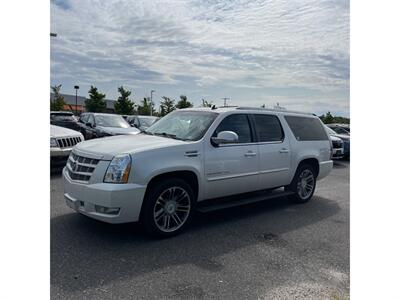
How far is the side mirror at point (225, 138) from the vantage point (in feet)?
15.6

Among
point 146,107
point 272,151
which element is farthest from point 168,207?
point 146,107

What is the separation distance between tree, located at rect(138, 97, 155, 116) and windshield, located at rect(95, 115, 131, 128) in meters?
26.2

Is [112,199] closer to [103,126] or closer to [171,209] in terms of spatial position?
[171,209]

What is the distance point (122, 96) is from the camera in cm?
3466

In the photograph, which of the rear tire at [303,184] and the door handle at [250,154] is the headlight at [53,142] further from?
the rear tire at [303,184]

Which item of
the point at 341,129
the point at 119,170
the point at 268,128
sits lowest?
the point at 119,170

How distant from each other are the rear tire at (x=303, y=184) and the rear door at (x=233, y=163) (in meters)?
1.17

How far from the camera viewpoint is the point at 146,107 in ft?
133

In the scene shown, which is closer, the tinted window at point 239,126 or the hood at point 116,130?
the tinted window at point 239,126

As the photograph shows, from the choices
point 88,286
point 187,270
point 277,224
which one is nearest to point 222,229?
point 277,224

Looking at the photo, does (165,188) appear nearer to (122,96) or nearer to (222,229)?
(222,229)

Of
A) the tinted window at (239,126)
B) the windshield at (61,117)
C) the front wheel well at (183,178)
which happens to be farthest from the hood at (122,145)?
the windshield at (61,117)

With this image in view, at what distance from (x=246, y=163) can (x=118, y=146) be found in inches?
79.9

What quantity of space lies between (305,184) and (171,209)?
328 centimetres
